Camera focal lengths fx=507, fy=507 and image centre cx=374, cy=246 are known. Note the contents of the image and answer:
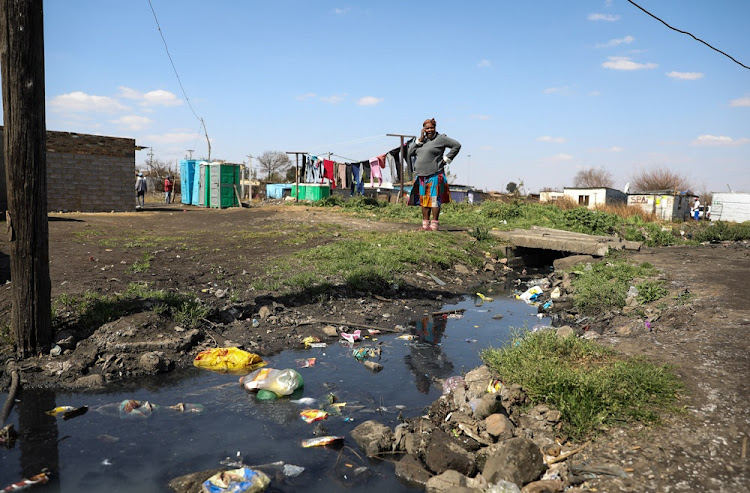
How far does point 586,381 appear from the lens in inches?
120

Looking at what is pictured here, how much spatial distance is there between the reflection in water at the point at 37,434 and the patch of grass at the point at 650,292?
5.85 m

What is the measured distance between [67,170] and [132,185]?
1.96 meters

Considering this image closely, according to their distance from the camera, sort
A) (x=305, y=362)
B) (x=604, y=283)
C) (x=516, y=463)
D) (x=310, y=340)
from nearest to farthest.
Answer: (x=516, y=463) → (x=305, y=362) → (x=310, y=340) → (x=604, y=283)

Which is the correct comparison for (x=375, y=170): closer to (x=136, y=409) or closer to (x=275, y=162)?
(x=136, y=409)

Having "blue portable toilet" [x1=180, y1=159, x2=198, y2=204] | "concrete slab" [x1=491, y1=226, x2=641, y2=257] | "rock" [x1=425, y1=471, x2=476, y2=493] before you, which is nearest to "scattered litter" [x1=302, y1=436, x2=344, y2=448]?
"rock" [x1=425, y1=471, x2=476, y2=493]

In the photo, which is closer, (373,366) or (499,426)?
(499,426)

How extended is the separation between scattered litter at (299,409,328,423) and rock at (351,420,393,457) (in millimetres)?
295

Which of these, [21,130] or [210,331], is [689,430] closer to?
[210,331]

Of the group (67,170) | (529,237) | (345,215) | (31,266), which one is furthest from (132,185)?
(31,266)

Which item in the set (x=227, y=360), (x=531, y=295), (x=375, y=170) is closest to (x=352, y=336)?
(x=227, y=360)

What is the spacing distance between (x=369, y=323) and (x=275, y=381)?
1.95 m

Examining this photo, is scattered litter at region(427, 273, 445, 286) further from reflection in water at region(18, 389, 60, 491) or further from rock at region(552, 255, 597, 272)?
reflection in water at region(18, 389, 60, 491)

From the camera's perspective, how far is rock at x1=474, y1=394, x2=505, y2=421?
3.09 meters

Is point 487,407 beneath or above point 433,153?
beneath
